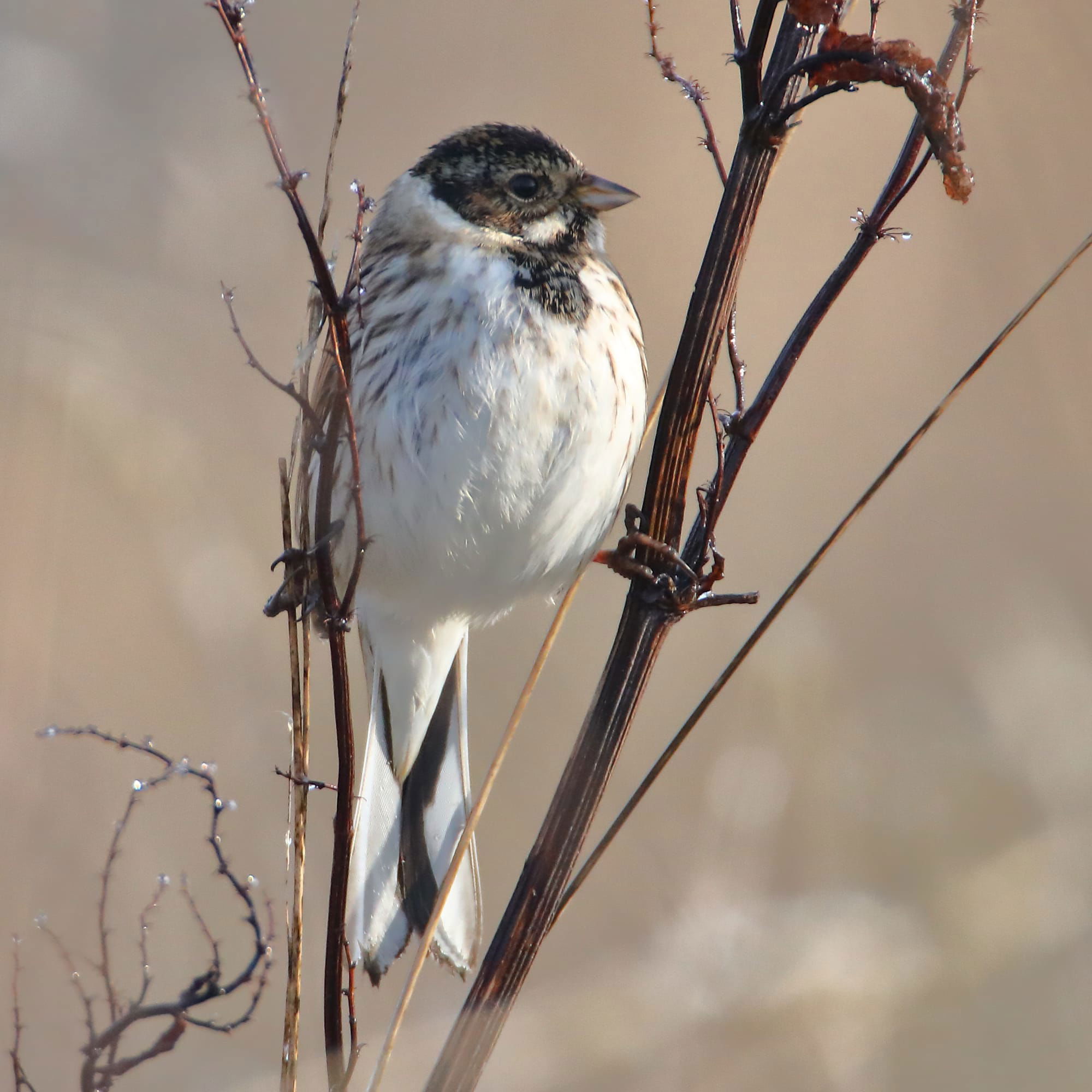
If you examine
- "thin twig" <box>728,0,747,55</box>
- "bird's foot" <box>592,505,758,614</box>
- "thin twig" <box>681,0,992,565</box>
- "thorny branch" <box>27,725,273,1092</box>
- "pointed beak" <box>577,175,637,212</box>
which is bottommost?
"thorny branch" <box>27,725,273,1092</box>

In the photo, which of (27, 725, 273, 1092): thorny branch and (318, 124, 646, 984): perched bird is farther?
(318, 124, 646, 984): perched bird

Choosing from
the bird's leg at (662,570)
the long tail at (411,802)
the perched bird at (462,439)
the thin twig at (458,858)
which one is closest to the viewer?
the thin twig at (458,858)

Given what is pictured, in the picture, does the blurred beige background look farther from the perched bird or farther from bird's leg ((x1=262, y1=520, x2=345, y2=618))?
bird's leg ((x1=262, y1=520, x2=345, y2=618))

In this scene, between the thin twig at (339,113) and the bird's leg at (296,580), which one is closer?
the thin twig at (339,113)

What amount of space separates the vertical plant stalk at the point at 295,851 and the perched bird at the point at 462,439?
47 centimetres

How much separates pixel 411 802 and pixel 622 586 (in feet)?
2.34

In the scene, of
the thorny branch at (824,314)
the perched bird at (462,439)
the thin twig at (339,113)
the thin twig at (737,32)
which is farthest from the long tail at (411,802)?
the thin twig at (737,32)

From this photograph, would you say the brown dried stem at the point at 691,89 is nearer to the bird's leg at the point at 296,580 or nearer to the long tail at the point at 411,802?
the bird's leg at the point at 296,580

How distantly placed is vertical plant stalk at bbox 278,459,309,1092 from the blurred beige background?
704 mm

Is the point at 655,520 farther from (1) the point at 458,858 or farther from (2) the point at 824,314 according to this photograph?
(1) the point at 458,858

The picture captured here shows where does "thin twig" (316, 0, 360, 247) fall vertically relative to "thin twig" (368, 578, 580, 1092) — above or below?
above

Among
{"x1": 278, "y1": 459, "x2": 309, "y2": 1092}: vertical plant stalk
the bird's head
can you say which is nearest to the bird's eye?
the bird's head

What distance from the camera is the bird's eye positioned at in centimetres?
180

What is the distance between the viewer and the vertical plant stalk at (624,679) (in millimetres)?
1048
